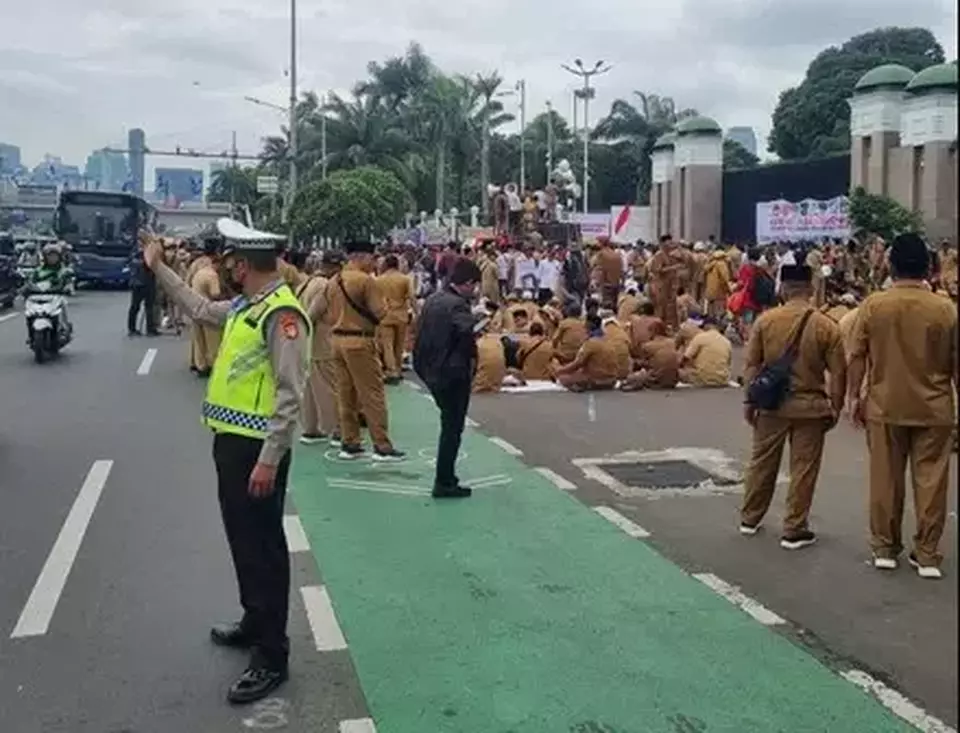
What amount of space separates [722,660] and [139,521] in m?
4.31

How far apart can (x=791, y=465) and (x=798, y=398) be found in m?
0.41

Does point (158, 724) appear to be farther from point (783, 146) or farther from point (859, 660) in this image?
point (783, 146)

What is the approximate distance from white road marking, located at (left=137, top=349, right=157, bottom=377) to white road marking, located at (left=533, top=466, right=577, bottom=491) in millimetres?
8186

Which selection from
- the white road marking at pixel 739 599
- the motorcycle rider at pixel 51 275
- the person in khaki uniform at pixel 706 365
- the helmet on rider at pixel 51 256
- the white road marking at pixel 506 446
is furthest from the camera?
the helmet on rider at pixel 51 256

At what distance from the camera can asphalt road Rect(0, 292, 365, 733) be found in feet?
16.4

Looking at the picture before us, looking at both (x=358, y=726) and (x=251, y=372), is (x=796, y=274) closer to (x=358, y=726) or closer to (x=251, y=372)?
(x=251, y=372)

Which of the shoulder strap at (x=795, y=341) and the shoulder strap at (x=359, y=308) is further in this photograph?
the shoulder strap at (x=359, y=308)

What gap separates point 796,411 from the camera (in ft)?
24.5

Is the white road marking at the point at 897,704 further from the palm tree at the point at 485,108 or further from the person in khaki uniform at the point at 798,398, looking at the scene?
the palm tree at the point at 485,108

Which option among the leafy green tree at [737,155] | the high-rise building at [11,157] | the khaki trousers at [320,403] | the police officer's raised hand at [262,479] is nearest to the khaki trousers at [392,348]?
the khaki trousers at [320,403]

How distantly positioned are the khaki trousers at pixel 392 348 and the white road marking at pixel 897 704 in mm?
10348

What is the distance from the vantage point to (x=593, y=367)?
1484cm

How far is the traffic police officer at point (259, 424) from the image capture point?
5.04 meters

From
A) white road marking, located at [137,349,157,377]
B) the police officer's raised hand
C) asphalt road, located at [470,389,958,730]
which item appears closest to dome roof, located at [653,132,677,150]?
white road marking, located at [137,349,157,377]
